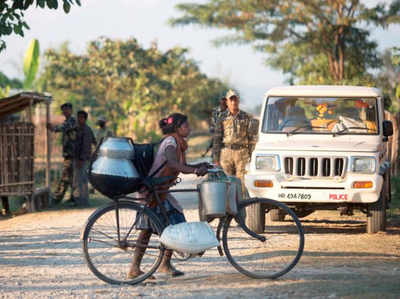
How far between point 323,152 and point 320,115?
126 cm

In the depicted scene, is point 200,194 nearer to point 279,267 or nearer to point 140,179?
point 140,179

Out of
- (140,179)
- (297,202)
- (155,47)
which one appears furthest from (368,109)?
(155,47)

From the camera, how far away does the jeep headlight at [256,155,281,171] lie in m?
9.97

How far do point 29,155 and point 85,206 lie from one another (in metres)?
1.47

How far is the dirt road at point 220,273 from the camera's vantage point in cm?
664

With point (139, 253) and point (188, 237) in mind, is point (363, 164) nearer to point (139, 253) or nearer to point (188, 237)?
point (188, 237)

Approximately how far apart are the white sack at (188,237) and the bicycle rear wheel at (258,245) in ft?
0.91

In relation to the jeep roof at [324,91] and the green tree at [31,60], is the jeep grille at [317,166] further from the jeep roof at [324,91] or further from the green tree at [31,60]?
the green tree at [31,60]

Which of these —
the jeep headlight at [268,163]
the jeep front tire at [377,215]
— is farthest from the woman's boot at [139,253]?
the jeep front tire at [377,215]

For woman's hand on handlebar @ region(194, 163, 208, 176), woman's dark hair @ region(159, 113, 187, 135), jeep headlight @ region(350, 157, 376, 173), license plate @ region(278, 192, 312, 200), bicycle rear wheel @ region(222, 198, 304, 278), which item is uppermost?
woman's dark hair @ region(159, 113, 187, 135)

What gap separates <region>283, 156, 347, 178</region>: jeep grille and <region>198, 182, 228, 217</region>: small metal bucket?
311 cm

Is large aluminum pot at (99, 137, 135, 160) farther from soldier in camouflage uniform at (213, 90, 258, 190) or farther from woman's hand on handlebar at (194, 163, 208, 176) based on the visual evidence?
soldier in camouflage uniform at (213, 90, 258, 190)

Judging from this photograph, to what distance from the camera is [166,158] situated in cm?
702

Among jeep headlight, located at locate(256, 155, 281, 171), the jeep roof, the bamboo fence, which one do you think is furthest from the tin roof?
jeep headlight, located at locate(256, 155, 281, 171)
